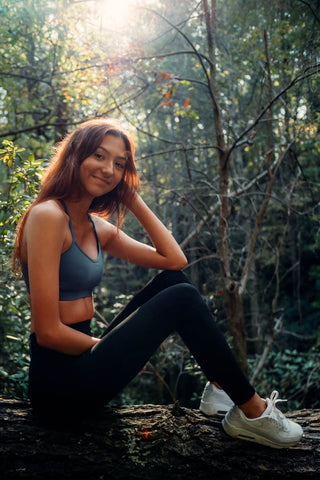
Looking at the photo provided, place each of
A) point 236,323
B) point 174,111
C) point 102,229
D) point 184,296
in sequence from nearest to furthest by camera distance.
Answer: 1. point 184,296
2. point 102,229
3. point 236,323
4. point 174,111

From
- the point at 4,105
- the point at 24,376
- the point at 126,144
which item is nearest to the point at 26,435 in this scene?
the point at 126,144

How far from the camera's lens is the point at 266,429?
1533mm

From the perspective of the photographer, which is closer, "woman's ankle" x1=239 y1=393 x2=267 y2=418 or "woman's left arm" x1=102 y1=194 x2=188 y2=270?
"woman's ankle" x1=239 y1=393 x2=267 y2=418

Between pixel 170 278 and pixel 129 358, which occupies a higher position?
pixel 170 278

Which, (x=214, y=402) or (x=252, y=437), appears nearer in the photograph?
(x=252, y=437)

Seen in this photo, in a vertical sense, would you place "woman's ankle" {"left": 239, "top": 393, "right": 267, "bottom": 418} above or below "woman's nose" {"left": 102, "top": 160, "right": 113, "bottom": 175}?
below

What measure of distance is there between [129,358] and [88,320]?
37cm

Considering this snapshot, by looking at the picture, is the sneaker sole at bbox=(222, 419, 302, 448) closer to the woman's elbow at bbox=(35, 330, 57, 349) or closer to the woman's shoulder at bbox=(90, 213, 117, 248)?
the woman's elbow at bbox=(35, 330, 57, 349)

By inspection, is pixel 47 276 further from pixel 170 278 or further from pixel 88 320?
pixel 170 278

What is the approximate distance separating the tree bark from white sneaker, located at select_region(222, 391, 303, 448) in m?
0.04

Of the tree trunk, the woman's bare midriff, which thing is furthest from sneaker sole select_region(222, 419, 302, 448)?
the tree trunk

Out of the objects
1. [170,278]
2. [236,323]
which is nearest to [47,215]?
[170,278]

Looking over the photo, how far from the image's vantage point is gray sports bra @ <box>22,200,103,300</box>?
5.20ft

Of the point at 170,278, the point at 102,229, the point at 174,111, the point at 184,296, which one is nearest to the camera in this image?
the point at 184,296
